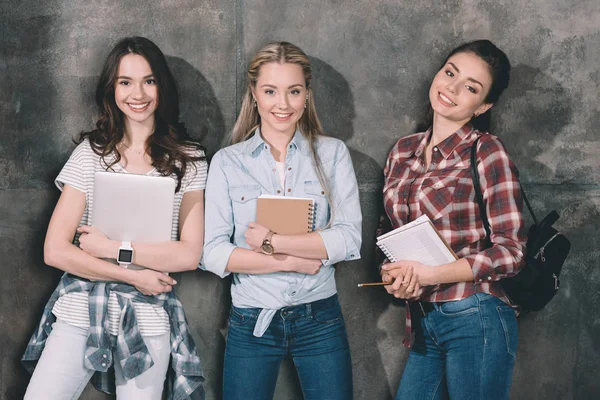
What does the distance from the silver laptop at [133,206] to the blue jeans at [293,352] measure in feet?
1.73

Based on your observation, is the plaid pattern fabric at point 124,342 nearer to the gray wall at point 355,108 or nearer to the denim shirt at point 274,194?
the denim shirt at point 274,194

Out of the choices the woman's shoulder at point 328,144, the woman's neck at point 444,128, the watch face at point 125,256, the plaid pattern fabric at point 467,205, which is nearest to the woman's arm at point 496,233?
the plaid pattern fabric at point 467,205

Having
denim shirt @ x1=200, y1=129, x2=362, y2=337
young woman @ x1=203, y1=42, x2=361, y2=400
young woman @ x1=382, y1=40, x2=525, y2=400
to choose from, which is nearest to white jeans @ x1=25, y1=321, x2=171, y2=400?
young woman @ x1=203, y1=42, x2=361, y2=400

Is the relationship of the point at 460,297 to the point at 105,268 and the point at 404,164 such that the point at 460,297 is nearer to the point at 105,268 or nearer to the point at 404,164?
the point at 404,164

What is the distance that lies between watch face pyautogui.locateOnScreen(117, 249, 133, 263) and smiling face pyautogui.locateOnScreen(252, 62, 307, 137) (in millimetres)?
809

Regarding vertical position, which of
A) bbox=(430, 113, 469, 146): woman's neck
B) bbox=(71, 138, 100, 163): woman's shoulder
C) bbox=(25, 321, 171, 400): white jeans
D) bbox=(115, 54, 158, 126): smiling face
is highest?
bbox=(115, 54, 158, 126): smiling face

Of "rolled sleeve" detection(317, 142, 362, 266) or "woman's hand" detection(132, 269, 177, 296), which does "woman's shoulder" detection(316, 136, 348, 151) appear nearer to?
"rolled sleeve" detection(317, 142, 362, 266)

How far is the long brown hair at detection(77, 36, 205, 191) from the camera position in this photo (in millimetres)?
2840

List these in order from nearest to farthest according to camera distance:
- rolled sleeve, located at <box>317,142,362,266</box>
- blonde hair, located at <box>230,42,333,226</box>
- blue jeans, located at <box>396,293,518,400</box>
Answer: blue jeans, located at <box>396,293,518,400</box> → rolled sleeve, located at <box>317,142,362,266</box> → blonde hair, located at <box>230,42,333,226</box>

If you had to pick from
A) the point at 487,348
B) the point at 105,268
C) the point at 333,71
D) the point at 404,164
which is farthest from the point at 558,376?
the point at 105,268

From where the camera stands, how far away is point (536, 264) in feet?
8.87

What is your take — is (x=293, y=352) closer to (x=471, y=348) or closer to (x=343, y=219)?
(x=343, y=219)

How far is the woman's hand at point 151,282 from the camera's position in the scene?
2729 mm

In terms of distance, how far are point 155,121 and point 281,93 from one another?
644 mm
